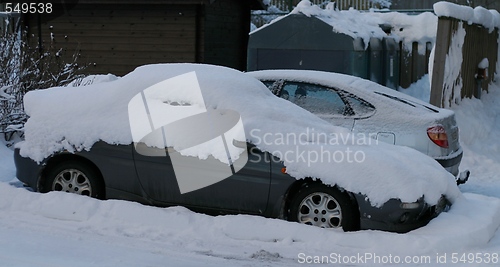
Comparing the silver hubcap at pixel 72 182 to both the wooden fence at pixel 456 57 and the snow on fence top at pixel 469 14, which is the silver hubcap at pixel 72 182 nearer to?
the wooden fence at pixel 456 57

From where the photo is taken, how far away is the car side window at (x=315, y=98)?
980 cm

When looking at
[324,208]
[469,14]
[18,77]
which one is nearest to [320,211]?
[324,208]

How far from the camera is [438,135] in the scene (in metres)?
9.58

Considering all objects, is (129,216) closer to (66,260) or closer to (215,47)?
(66,260)

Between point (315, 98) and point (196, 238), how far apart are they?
3.23 metres

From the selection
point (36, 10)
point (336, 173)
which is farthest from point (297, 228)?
point (36, 10)

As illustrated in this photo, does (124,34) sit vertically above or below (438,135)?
below

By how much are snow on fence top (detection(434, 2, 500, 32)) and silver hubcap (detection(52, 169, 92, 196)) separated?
7410mm

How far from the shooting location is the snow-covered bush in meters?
11.4

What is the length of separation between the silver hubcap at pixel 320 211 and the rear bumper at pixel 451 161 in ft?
7.67

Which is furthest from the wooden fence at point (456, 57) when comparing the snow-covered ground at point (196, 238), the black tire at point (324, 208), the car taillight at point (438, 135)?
the black tire at point (324, 208)

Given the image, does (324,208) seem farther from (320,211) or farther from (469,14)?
(469,14)

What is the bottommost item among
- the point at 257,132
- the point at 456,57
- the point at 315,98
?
the point at 456,57

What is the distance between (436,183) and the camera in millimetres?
7875
